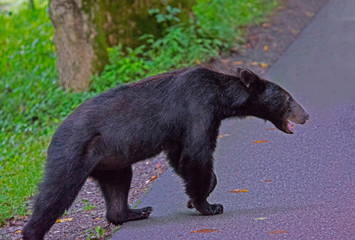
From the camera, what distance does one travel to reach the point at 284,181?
6922 mm

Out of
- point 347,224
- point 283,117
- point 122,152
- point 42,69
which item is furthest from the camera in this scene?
point 42,69

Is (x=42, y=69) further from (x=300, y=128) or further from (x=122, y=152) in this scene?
(x=122, y=152)

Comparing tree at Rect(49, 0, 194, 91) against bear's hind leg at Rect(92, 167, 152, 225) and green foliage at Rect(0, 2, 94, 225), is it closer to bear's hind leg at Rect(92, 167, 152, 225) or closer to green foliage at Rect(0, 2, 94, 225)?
green foliage at Rect(0, 2, 94, 225)

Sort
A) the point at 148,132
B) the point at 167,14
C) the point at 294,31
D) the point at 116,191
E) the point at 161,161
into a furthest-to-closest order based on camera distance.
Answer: the point at 294,31, the point at 167,14, the point at 161,161, the point at 116,191, the point at 148,132

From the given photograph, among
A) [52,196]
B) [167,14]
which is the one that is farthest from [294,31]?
[52,196]

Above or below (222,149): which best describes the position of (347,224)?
above

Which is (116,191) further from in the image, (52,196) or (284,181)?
(284,181)

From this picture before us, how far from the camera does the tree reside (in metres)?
11.5

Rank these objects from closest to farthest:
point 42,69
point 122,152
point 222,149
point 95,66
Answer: point 122,152 < point 222,149 < point 95,66 < point 42,69

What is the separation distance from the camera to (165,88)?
6328mm

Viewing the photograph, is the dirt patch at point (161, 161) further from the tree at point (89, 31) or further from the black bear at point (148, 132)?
the tree at point (89, 31)

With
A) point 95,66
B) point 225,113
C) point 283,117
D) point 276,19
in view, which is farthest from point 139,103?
point 276,19

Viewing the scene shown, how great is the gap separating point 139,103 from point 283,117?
140 centimetres

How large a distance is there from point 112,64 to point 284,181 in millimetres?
5314
